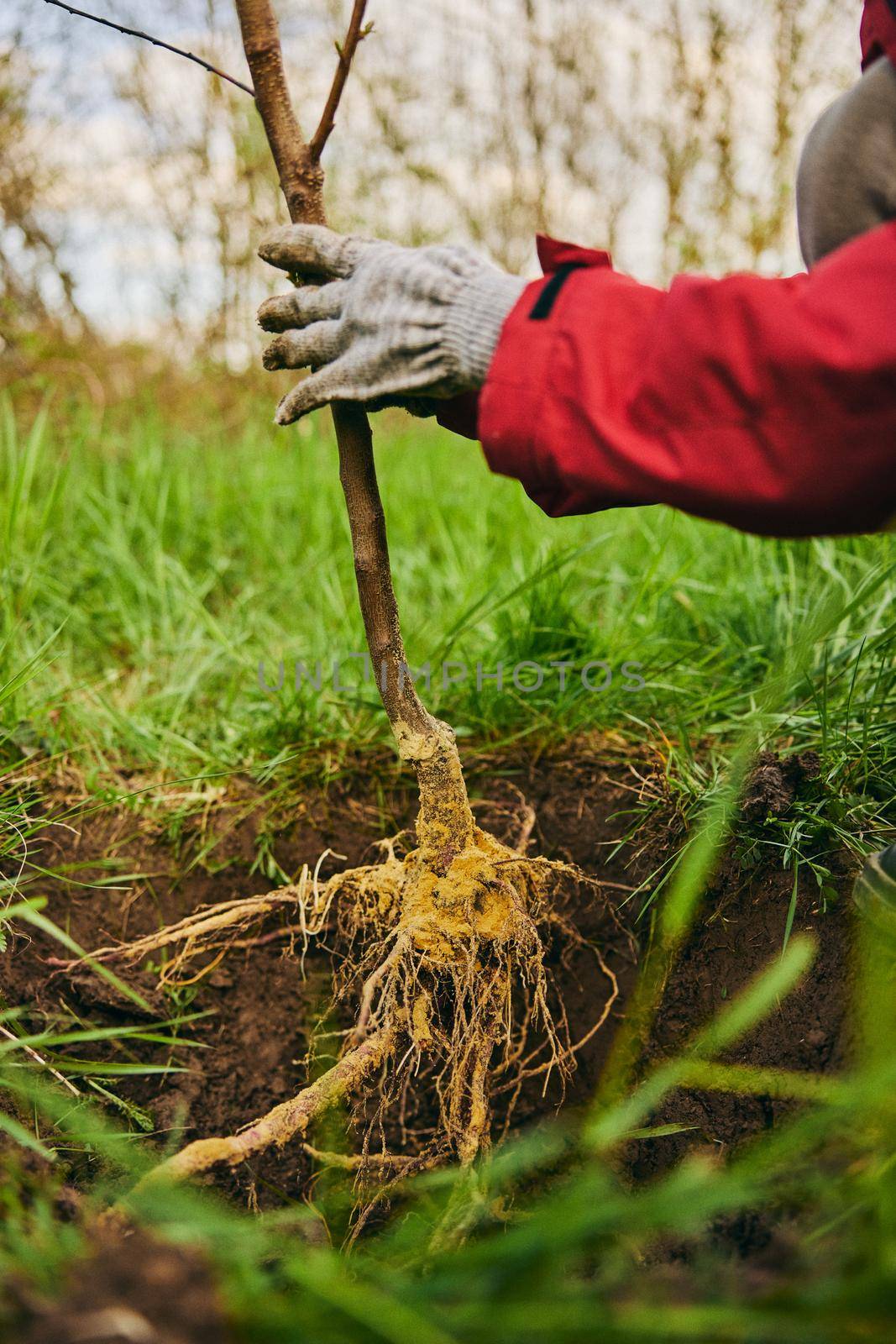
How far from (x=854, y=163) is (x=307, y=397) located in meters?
0.67

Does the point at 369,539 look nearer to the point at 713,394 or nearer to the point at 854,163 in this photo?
the point at 713,394

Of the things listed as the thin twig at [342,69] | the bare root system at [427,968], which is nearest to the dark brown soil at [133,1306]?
the bare root system at [427,968]

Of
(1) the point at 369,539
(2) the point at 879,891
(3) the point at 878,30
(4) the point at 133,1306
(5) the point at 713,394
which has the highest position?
(3) the point at 878,30

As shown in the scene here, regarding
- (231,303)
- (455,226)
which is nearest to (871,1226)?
(231,303)

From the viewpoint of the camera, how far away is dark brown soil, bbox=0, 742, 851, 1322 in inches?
47.9

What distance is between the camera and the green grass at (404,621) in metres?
1.63

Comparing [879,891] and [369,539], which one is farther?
[369,539]

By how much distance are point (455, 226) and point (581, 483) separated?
483cm

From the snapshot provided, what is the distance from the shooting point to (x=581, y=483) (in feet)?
3.21

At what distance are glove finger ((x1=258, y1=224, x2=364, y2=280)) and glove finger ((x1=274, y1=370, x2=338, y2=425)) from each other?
14 centimetres

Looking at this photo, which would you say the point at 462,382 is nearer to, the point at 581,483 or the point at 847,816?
the point at 581,483

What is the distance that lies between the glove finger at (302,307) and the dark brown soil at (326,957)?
816 millimetres

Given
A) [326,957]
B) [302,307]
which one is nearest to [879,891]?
[326,957]

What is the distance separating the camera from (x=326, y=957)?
1565mm
